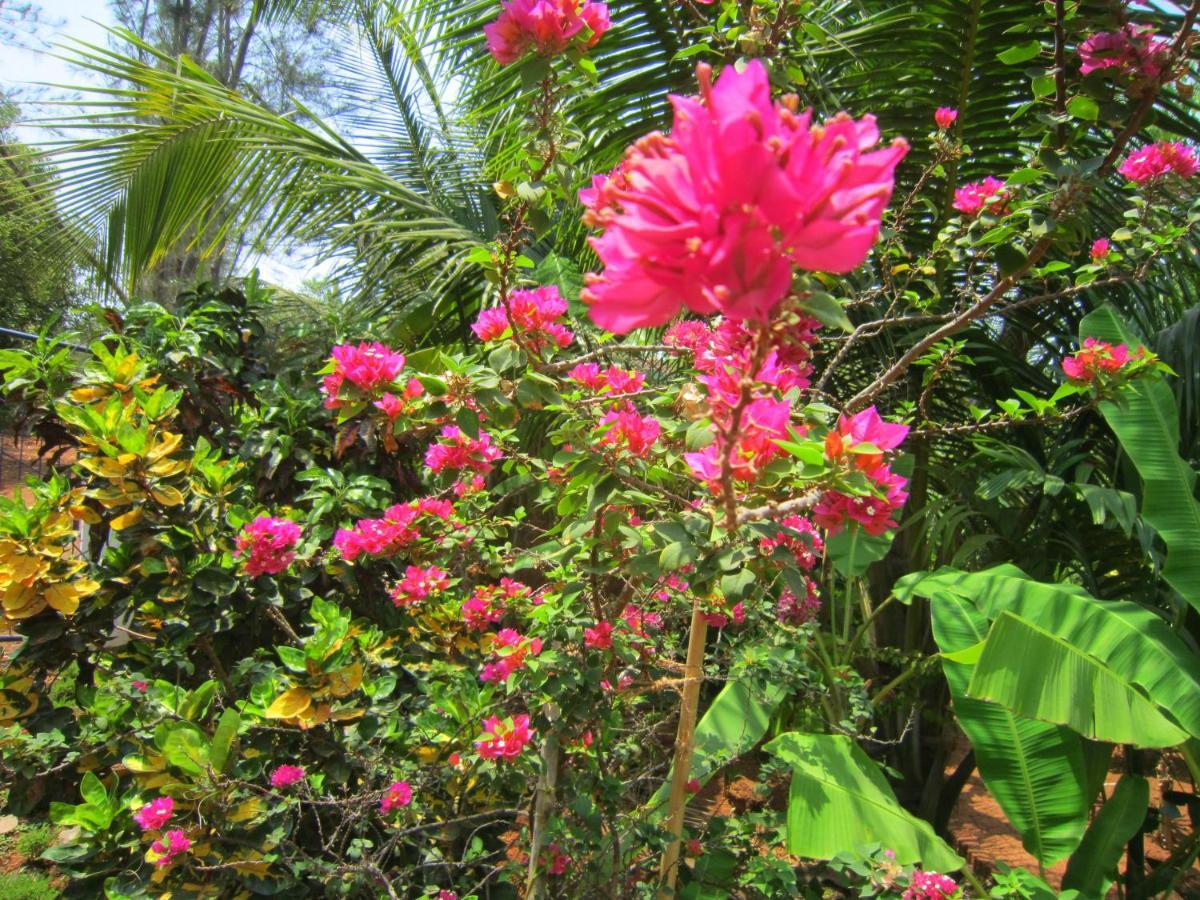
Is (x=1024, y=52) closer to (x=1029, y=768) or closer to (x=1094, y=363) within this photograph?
(x=1094, y=363)

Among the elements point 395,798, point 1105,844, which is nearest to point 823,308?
point 395,798

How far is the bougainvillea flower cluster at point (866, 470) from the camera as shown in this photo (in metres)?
0.79

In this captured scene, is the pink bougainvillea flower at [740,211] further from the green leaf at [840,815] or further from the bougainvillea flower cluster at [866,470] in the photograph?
the green leaf at [840,815]

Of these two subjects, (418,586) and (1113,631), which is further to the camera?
(1113,631)

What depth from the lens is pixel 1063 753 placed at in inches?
77.7

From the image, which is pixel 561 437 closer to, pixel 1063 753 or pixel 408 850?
pixel 408 850

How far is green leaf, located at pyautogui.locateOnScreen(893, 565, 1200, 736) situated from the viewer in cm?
182

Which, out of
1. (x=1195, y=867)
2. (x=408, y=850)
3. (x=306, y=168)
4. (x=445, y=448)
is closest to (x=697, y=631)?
(x=445, y=448)

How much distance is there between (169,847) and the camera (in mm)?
1326

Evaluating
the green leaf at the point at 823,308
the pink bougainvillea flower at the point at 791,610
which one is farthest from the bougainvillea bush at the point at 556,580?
the pink bougainvillea flower at the point at 791,610

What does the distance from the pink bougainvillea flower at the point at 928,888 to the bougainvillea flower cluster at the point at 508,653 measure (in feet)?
2.67

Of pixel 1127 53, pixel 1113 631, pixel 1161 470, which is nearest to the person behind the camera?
pixel 1127 53

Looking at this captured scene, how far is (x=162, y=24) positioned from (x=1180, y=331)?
8.70 metres

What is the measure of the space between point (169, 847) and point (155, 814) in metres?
0.06
